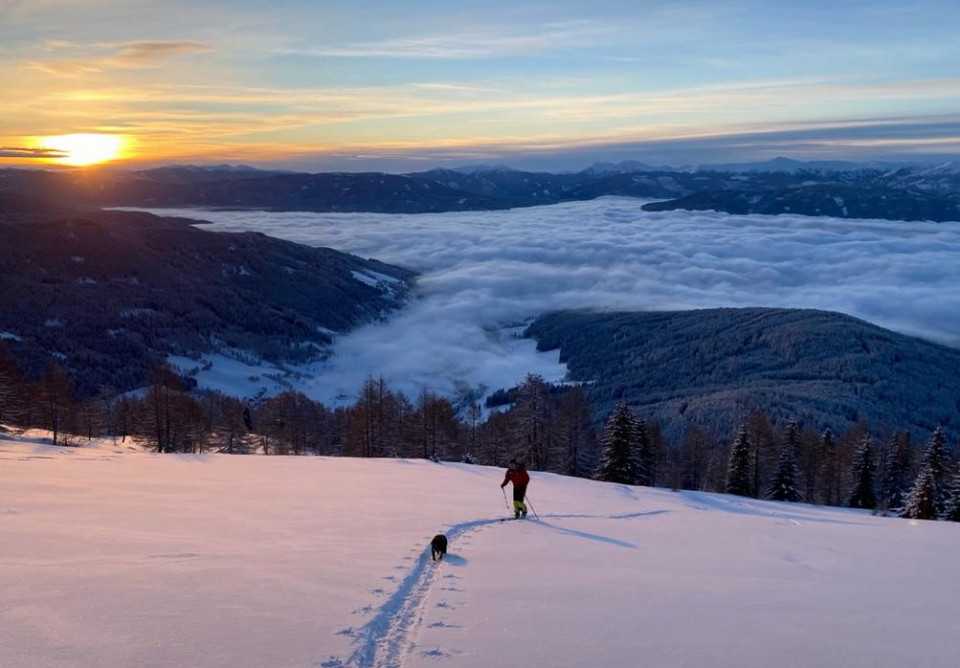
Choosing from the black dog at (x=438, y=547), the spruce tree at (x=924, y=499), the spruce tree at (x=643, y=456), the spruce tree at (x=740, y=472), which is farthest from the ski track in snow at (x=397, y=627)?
the spruce tree at (x=740, y=472)

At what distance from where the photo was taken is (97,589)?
10195 mm

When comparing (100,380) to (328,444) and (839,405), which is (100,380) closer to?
(328,444)

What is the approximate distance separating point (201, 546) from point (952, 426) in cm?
14815

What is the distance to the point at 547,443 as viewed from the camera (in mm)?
59469

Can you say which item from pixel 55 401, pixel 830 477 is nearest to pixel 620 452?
pixel 830 477

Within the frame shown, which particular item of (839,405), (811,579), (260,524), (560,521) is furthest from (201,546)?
(839,405)

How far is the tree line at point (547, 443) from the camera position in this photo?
165 ft

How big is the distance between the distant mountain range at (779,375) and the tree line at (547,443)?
39.9 meters

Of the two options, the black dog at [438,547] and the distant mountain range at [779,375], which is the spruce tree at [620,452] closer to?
the black dog at [438,547]

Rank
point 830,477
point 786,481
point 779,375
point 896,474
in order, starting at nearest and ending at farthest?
point 786,481, point 896,474, point 830,477, point 779,375

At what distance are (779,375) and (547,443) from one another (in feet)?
367

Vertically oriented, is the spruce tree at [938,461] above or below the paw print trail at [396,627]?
below

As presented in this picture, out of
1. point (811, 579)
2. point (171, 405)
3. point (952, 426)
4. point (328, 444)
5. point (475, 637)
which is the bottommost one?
point (952, 426)

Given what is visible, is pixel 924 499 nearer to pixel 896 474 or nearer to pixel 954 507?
pixel 954 507
